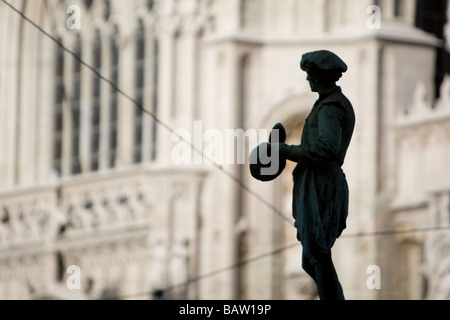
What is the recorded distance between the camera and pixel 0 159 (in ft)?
105

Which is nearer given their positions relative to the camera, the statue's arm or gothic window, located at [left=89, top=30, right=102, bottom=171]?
the statue's arm

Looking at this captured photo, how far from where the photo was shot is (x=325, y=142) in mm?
9125

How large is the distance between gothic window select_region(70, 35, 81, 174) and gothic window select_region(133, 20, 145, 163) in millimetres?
1447

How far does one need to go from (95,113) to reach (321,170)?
71.8ft

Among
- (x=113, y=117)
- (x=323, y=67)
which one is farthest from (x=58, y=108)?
(x=323, y=67)

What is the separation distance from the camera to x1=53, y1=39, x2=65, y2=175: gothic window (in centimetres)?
3167

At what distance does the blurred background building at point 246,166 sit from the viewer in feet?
85.7

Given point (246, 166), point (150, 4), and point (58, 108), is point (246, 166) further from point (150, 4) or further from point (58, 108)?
point (58, 108)

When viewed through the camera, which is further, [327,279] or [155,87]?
[155,87]

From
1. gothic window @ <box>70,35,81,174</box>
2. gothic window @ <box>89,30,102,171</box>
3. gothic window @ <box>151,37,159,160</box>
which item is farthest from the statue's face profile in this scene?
gothic window @ <box>70,35,81,174</box>

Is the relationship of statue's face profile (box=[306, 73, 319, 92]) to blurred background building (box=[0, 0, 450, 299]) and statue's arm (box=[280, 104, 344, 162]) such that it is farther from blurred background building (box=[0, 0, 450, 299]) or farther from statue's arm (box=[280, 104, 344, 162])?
blurred background building (box=[0, 0, 450, 299])

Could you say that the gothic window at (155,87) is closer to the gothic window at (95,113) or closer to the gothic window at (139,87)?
the gothic window at (139,87)

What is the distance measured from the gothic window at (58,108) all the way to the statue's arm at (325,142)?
887 inches

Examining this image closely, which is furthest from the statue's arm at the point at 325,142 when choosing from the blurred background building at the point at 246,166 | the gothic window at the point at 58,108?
the gothic window at the point at 58,108
